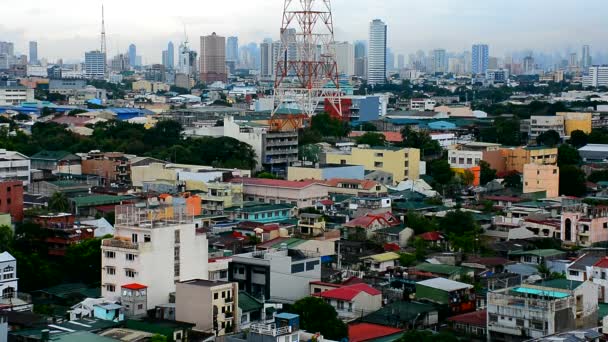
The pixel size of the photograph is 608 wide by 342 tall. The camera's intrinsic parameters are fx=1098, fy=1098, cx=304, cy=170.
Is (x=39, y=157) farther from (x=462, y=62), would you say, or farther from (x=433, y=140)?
(x=462, y=62)

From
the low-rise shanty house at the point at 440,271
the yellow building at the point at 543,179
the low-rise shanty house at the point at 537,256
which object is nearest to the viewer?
the low-rise shanty house at the point at 440,271

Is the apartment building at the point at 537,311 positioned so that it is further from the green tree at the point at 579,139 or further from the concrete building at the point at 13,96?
the concrete building at the point at 13,96

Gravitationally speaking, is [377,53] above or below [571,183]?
above

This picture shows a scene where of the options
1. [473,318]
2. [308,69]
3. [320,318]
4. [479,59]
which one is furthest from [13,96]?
[479,59]

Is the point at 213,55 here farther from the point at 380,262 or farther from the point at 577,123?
the point at 380,262

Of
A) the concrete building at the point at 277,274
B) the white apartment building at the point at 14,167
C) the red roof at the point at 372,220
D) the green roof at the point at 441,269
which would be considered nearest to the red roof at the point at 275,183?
the red roof at the point at 372,220

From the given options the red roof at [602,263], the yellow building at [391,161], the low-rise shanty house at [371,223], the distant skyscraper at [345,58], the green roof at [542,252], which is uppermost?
the distant skyscraper at [345,58]

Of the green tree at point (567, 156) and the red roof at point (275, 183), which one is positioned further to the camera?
the green tree at point (567, 156)
